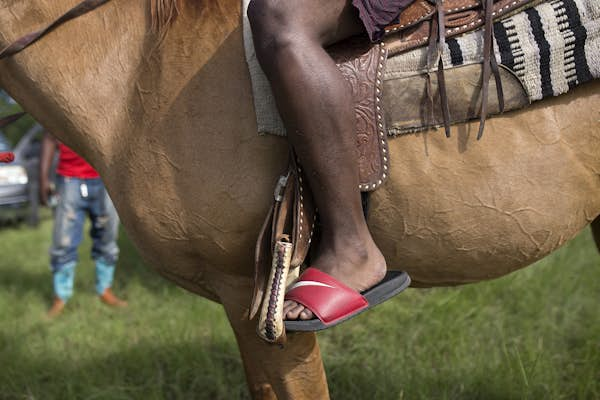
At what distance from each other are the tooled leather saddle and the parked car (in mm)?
7055

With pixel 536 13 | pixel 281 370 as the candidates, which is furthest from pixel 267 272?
pixel 536 13

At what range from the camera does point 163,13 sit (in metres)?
1.75

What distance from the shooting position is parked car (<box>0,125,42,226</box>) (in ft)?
26.5

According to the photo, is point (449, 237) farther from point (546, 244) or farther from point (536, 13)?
point (536, 13)

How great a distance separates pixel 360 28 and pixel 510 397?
188 centimetres

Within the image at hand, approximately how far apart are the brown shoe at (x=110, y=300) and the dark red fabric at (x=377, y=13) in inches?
142

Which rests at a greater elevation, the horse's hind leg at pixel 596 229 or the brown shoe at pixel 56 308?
the horse's hind leg at pixel 596 229

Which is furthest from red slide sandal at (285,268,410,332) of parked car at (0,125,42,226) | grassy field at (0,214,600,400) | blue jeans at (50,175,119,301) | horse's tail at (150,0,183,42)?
parked car at (0,125,42,226)

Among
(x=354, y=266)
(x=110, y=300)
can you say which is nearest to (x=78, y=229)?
(x=110, y=300)

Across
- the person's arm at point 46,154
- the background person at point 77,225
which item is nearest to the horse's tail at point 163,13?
the background person at point 77,225

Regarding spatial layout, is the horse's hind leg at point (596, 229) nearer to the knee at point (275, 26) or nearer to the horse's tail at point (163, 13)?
the knee at point (275, 26)

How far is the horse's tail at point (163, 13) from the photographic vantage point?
Answer: 175cm

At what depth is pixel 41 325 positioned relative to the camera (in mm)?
4117

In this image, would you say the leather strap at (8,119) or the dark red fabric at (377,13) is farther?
the leather strap at (8,119)
